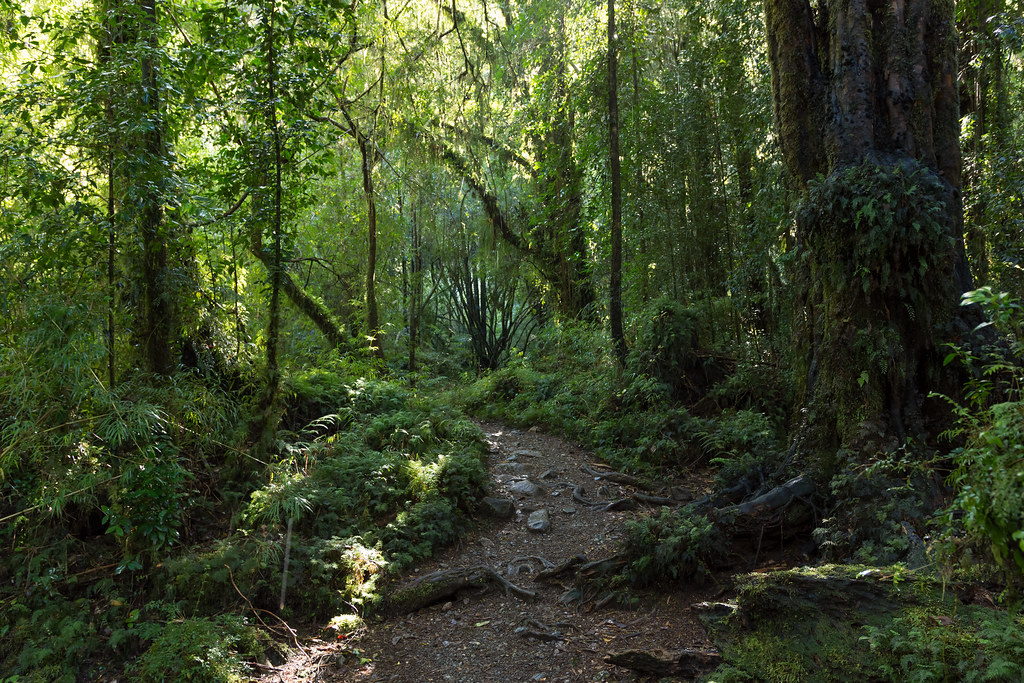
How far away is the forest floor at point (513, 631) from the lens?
13.7 ft

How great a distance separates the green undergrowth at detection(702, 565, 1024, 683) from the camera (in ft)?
8.83

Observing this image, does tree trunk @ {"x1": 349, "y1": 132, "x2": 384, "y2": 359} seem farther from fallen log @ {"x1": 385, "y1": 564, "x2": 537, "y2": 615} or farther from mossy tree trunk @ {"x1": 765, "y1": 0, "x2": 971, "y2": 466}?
mossy tree trunk @ {"x1": 765, "y1": 0, "x2": 971, "y2": 466}

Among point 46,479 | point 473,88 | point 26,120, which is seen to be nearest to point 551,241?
point 473,88

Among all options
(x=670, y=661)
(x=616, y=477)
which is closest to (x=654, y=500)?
(x=616, y=477)

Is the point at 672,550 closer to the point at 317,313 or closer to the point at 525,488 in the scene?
the point at 525,488

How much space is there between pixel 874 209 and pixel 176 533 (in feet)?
21.5

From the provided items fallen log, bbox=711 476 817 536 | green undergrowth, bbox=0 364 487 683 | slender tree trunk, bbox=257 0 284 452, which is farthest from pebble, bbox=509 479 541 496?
slender tree trunk, bbox=257 0 284 452

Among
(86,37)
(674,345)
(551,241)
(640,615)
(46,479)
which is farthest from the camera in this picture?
(551,241)

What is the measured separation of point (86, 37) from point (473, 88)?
683 centimetres

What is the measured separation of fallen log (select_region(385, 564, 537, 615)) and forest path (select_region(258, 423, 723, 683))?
0.05 meters

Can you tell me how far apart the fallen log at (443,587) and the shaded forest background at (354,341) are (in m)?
0.22

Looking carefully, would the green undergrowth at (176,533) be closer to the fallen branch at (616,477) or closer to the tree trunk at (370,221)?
the fallen branch at (616,477)

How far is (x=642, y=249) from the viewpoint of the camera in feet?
38.6

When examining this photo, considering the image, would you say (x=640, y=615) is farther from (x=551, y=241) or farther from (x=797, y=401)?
(x=551, y=241)
